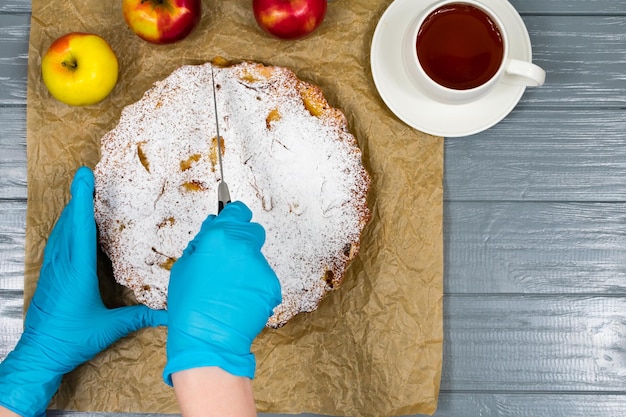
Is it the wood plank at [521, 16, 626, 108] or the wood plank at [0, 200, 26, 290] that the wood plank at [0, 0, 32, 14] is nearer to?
the wood plank at [0, 200, 26, 290]

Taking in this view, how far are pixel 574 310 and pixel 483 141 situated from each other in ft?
1.30

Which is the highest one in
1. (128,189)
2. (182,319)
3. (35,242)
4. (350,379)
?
(128,189)

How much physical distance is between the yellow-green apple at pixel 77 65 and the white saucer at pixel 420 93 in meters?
0.51

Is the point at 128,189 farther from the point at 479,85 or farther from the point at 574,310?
the point at 574,310

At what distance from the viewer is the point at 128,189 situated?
3.82ft

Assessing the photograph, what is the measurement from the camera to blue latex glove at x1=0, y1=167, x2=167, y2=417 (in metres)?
1.15

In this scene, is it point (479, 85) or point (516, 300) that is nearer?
point (479, 85)

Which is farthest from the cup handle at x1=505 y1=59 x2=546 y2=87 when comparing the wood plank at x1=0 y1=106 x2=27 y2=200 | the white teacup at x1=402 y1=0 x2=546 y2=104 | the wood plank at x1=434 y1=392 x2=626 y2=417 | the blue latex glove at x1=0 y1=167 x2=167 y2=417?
the wood plank at x1=0 y1=106 x2=27 y2=200

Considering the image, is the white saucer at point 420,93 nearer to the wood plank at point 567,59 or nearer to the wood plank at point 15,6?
the wood plank at point 567,59

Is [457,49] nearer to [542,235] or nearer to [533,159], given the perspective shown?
[533,159]

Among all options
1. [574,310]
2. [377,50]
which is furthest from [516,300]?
[377,50]

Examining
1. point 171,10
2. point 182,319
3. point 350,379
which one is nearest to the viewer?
point 182,319

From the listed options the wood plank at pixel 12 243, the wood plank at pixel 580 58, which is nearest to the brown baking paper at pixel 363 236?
the wood plank at pixel 12 243

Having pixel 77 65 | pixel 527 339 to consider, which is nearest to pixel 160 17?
pixel 77 65
